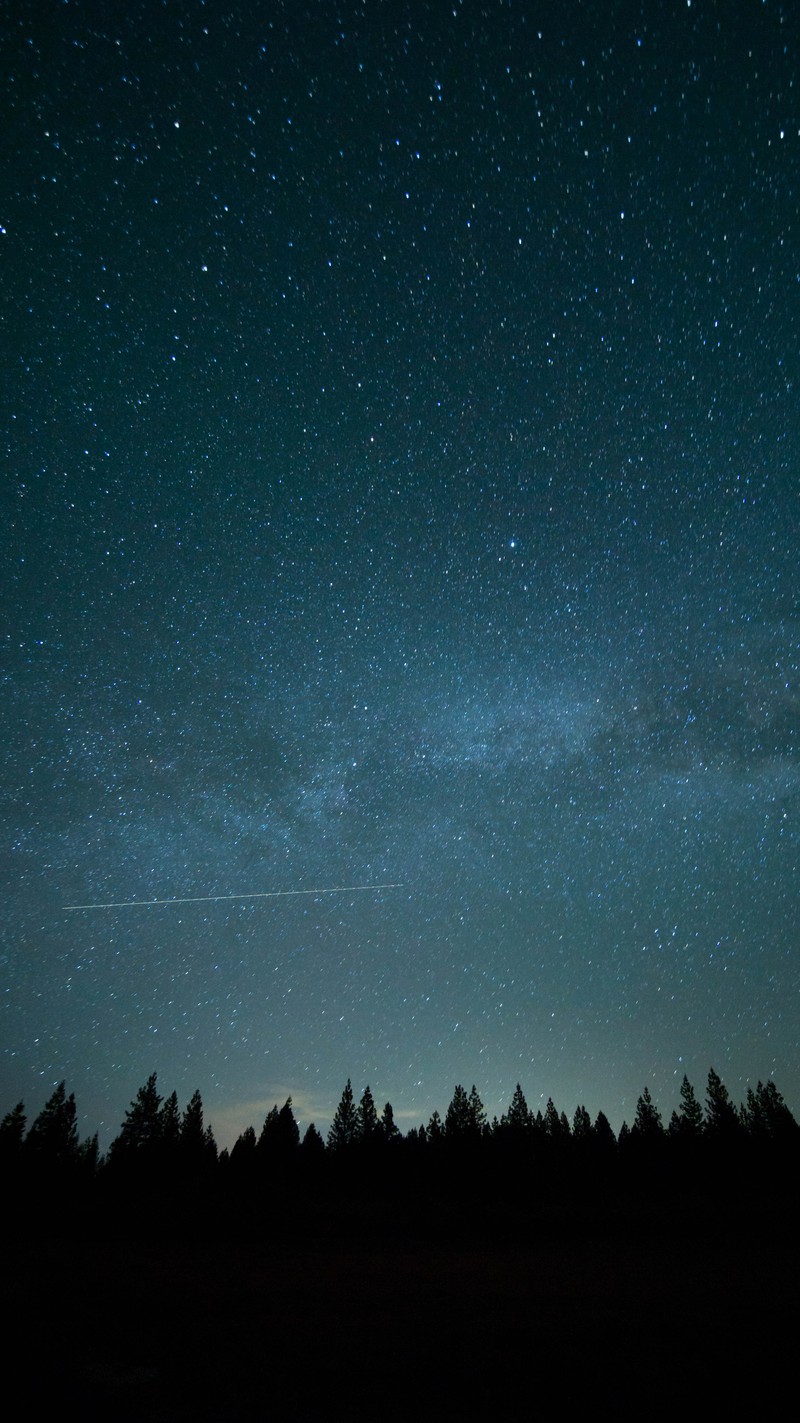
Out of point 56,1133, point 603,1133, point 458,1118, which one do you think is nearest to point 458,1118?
point 458,1118

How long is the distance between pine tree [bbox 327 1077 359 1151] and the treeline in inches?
5.1

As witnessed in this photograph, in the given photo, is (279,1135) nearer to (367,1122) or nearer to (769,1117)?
(367,1122)

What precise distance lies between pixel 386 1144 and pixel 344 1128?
→ 314 inches

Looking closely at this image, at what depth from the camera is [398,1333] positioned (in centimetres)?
1206

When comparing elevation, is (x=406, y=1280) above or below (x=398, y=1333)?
below

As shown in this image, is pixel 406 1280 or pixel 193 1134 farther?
pixel 193 1134

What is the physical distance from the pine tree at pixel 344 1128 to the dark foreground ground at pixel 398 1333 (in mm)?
50299

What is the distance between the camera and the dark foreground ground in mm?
8375

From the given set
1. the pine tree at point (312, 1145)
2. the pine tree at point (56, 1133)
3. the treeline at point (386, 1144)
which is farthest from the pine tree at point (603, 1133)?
the pine tree at point (56, 1133)

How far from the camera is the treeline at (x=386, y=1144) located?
2356 inches

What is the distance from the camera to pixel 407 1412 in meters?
7.90

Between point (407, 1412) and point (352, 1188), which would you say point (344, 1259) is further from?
point (352, 1188)

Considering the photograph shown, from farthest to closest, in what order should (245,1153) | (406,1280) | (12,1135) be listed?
1. (245,1153)
2. (12,1135)
3. (406,1280)

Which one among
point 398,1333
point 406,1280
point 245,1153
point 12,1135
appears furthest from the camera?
point 245,1153
